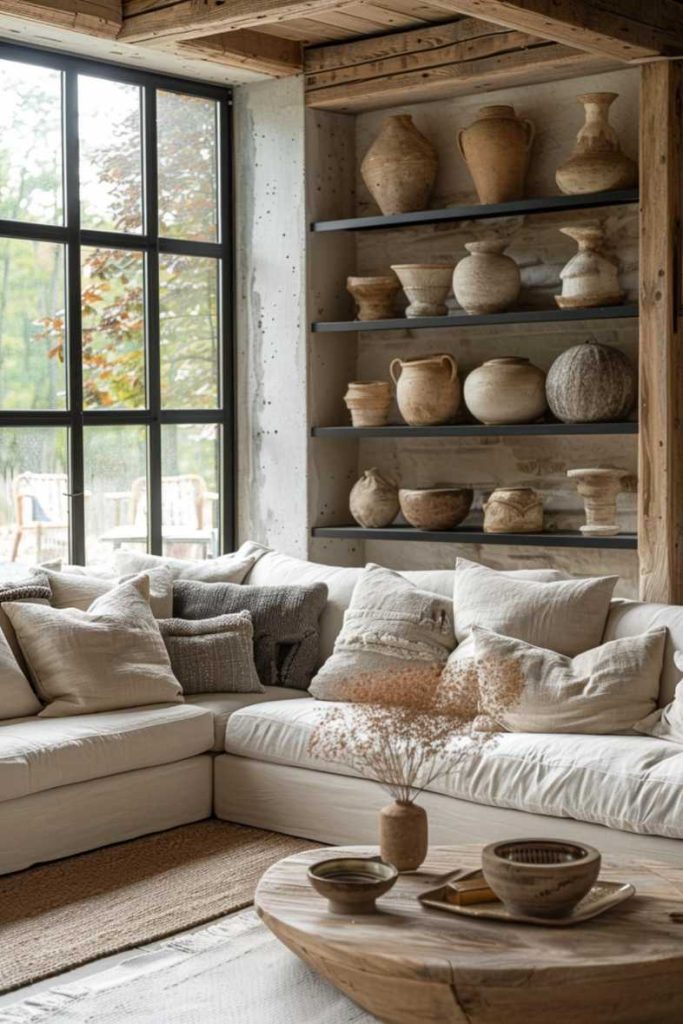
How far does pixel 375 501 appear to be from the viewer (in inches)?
235

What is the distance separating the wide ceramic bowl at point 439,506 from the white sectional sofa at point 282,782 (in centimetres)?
66

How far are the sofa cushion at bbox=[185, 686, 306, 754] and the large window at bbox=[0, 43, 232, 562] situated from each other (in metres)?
1.12

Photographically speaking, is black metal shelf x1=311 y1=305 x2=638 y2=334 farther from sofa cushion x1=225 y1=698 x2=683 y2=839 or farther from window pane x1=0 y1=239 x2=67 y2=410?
sofa cushion x1=225 y1=698 x2=683 y2=839

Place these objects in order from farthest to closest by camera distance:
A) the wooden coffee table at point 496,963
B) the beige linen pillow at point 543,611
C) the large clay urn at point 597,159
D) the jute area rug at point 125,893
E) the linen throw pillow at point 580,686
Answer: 1. the large clay urn at point 597,159
2. the beige linen pillow at point 543,611
3. the linen throw pillow at point 580,686
4. the jute area rug at point 125,893
5. the wooden coffee table at point 496,963

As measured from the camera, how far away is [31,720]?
4.52 meters

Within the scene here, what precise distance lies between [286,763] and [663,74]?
8.76ft

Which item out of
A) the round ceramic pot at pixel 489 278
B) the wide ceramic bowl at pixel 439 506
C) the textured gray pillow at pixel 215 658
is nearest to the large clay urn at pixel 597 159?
the round ceramic pot at pixel 489 278

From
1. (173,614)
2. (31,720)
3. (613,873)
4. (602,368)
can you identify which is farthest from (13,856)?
(602,368)

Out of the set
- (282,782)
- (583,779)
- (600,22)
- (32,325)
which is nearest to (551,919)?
(583,779)

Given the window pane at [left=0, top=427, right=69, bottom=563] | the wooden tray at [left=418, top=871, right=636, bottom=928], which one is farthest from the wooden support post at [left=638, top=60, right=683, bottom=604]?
the window pane at [left=0, top=427, right=69, bottom=563]

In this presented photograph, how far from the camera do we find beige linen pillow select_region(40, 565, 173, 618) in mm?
5000

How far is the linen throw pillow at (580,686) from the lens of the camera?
4199 mm

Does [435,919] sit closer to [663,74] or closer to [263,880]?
[263,880]

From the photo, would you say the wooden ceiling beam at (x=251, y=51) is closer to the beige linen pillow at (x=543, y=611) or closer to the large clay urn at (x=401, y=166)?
the large clay urn at (x=401, y=166)
